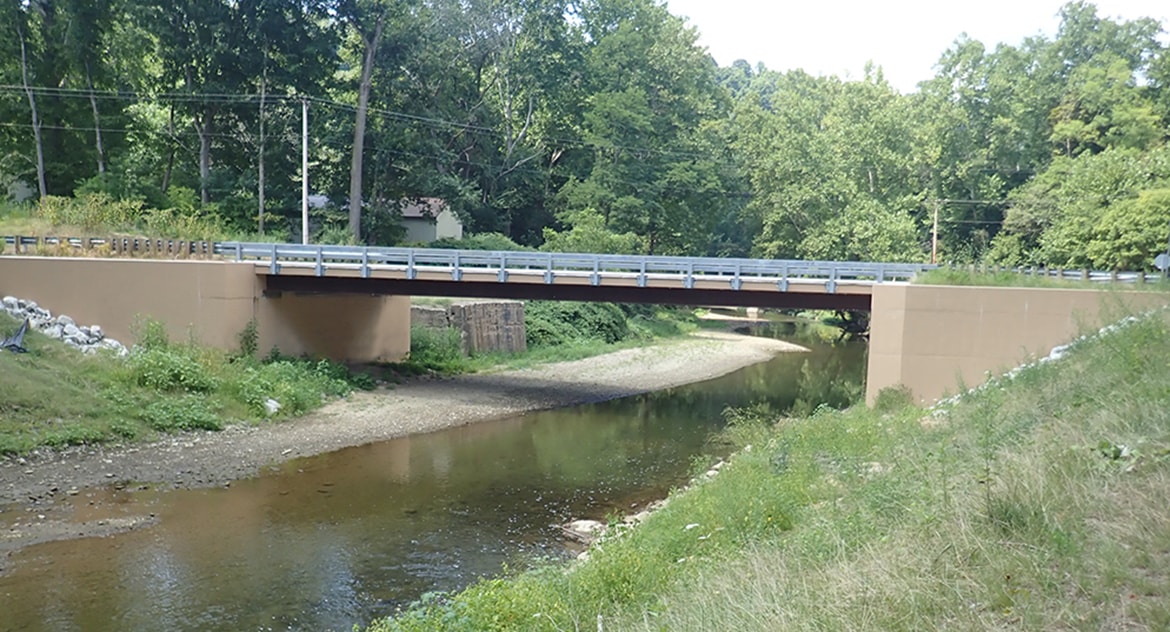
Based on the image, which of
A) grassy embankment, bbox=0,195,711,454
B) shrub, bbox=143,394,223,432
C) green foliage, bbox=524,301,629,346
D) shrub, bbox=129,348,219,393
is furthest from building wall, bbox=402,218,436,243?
shrub, bbox=143,394,223,432

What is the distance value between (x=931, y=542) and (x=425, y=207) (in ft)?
139

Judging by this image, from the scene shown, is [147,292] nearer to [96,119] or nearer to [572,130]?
[96,119]

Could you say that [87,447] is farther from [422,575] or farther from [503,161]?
[503,161]

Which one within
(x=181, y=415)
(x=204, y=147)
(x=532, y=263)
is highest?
(x=204, y=147)

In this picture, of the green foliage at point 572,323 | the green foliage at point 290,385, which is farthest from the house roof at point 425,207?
the green foliage at point 290,385

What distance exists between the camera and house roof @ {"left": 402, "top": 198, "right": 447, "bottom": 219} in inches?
1836

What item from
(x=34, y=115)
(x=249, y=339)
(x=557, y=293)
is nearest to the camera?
(x=249, y=339)

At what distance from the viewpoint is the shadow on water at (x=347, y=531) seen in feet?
40.5

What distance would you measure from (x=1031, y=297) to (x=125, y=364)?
2400 centimetres

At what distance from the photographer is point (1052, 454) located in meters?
8.53

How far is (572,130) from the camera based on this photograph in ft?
174

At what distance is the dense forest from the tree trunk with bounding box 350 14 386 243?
0.35ft

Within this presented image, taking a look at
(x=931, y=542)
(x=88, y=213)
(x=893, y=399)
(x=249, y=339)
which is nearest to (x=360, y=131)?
(x=88, y=213)

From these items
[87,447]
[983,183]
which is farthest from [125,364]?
[983,183]
